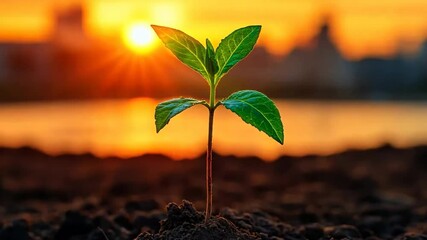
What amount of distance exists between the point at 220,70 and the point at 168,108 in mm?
257

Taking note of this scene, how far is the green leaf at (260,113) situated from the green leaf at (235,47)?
0.54ft

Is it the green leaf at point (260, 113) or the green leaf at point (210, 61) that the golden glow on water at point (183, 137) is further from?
the green leaf at point (260, 113)

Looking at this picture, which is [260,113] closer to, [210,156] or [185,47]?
[210,156]

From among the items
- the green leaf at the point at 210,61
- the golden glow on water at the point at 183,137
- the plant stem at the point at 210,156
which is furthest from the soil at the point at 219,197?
the golden glow on water at the point at 183,137

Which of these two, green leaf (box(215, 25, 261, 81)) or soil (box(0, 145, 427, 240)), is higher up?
green leaf (box(215, 25, 261, 81))

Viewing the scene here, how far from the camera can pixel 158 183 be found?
751cm

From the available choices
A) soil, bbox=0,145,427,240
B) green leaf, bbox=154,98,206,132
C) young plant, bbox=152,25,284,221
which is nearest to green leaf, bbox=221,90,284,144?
young plant, bbox=152,25,284,221

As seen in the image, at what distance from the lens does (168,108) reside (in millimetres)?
2275

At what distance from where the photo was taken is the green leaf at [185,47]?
7.95 feet

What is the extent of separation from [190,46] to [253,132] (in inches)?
789

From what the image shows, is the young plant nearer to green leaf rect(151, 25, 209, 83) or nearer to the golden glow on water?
green leaf rect(151, 25, 209, 83)

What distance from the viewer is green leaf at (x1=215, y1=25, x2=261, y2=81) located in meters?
2.44

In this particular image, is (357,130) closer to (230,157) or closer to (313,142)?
(313,142)

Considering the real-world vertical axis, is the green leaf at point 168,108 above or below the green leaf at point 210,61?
below
